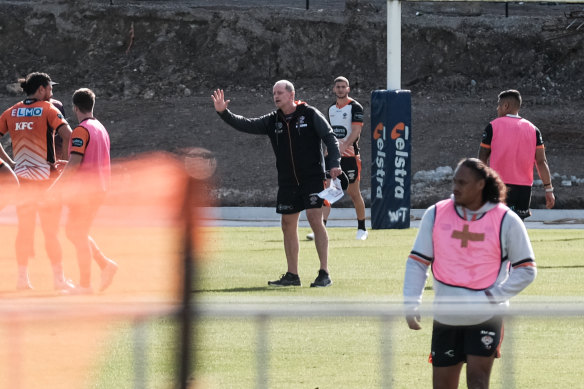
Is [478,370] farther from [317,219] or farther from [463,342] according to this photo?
[317,219]

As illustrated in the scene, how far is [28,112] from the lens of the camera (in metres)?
10.4

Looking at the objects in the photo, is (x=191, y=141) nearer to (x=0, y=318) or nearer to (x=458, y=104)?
(x=458, y=104)

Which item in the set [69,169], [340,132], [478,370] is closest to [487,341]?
[478,370]

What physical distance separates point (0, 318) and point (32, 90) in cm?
657

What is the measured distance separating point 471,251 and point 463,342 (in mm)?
407

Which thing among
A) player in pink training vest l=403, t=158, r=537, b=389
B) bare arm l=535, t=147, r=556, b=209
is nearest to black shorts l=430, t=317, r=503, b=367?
player in pink training vest l=403, t=158, r=537, b=389

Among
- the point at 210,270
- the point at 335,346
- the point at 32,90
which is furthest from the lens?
the point at 210,270

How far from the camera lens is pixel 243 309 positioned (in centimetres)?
414

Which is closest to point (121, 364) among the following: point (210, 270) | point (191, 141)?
point (210, 270)

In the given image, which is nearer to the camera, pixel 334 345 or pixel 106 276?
pixel 334 345

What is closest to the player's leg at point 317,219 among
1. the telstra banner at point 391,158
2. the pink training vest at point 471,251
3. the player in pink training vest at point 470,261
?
the player in pink training vest at point 470,261

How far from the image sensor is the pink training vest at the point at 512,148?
11.5 meters

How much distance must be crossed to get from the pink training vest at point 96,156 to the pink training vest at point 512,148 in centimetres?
360

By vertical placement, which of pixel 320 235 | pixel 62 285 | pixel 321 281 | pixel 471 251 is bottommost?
pixel 321 281
